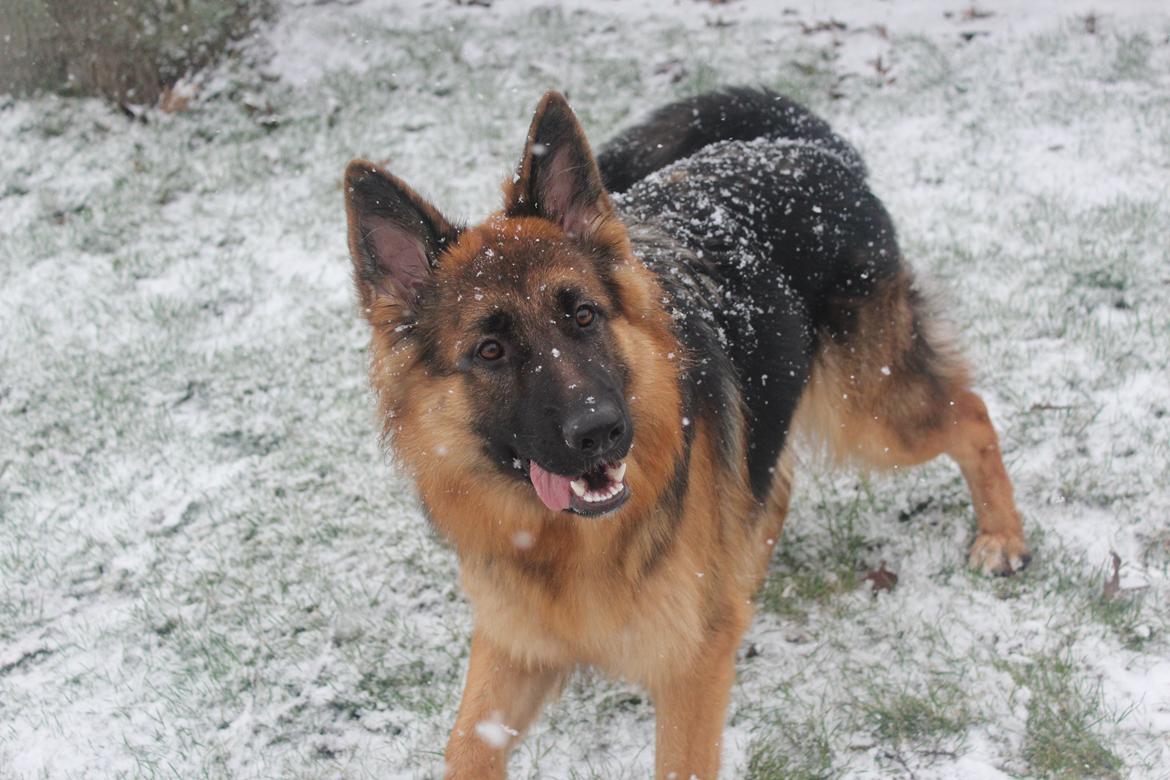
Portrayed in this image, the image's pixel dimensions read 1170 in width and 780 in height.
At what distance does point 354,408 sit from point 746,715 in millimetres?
2956

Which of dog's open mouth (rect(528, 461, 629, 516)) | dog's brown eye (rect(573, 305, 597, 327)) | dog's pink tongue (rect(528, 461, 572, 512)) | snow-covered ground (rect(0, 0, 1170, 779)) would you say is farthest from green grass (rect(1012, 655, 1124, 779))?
dog's brown eye (rect(573, 305, 597, 327))

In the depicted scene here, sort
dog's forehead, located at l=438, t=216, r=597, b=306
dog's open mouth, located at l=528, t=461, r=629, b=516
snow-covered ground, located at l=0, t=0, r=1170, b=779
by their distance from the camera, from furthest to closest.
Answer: snow-covered ground, located at l=0, t=0, r=1170, b=779 → dog's forehead, located at l=438, t=216, r=597, b=306 → dog's open mouth, located at l=528, t=461, r=629, b=516

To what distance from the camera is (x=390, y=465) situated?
4.51m

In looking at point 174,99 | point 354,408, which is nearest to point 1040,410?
point 354,408

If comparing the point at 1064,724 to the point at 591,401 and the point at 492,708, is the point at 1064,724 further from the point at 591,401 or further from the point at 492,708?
the point at 591,401

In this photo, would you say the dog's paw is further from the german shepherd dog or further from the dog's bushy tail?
the dog's bushy tail

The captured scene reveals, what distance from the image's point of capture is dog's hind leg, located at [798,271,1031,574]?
411cm

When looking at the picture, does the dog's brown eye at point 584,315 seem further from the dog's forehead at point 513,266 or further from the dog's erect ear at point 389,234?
the dog's erect ear at point 389,234

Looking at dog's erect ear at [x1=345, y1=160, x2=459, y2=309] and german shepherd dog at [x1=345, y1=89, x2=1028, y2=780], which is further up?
dog's erect ear at [x1=345, y1=160, x2=459, y2=309]

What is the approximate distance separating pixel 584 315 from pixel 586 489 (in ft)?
1.73

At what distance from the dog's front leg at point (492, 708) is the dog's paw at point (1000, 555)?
6.40 ft

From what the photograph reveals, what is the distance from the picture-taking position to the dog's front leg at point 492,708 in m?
3.31

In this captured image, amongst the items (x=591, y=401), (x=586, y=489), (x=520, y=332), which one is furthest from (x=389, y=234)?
(x=586, y=489)

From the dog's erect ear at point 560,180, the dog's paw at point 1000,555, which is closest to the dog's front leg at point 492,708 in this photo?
the dog's erect ear at point 560,180
